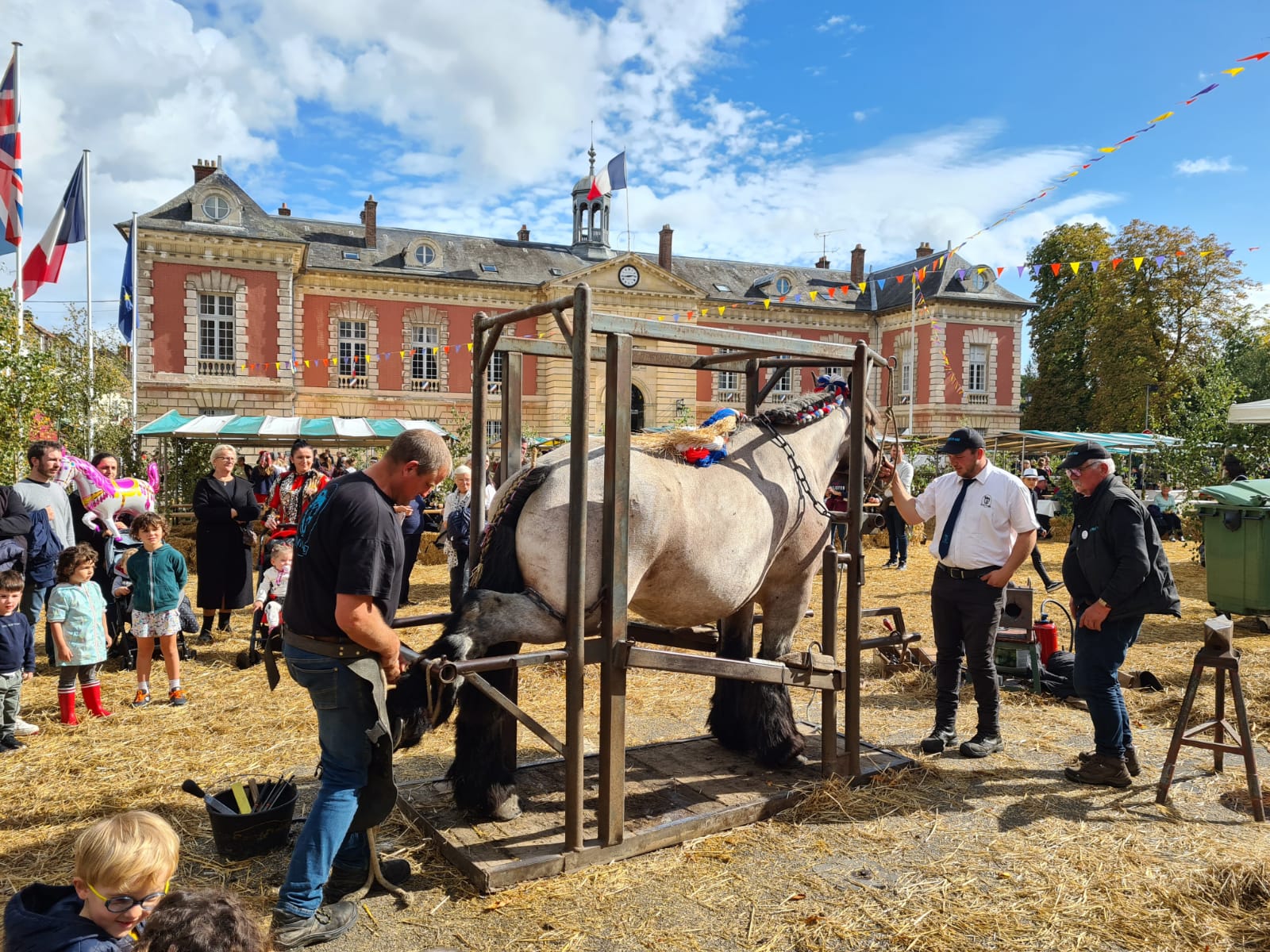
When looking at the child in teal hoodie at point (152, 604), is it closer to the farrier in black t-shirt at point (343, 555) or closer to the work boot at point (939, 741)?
the farrier in black t-shirt at point (343, 555)

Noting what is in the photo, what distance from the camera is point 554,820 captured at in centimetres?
385

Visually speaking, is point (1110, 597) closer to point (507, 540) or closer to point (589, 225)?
point (507, 540)

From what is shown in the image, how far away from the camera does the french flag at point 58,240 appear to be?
13.6 metres

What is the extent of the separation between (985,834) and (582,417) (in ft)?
8.70

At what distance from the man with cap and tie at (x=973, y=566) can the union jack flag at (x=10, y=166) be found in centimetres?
1296

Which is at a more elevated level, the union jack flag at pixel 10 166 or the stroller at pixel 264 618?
the union jack flag at pixel 10 166

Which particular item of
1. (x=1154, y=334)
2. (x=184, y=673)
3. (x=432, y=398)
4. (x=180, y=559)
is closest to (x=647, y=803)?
(x=180, y=559)

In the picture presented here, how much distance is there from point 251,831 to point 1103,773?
4.17 metres

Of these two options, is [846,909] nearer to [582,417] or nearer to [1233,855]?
[1233,855]

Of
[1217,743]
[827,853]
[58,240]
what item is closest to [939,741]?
[1217,743]

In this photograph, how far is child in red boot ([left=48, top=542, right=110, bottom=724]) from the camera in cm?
540

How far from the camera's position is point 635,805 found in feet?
13.3

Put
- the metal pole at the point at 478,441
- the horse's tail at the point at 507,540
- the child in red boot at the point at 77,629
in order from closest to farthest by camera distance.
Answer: the horse's tail at the point at 507,540, the metal pole at the point at 478,441, the child in red boot at the point at 77,629

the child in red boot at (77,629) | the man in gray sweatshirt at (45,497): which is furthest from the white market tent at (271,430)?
the child in red boot at (77,629)
